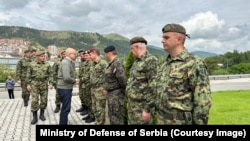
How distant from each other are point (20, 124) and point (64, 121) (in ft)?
5.73

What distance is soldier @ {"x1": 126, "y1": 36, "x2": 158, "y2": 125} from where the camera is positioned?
5.14 meters

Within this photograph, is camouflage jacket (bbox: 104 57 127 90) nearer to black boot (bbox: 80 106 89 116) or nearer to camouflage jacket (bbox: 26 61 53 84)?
camouflage jacket (bbox: 26 61 53 84)

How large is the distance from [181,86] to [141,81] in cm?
166

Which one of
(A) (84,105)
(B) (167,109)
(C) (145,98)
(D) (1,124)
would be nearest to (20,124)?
(D) (1,124)

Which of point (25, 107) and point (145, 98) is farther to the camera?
point (25, 107)

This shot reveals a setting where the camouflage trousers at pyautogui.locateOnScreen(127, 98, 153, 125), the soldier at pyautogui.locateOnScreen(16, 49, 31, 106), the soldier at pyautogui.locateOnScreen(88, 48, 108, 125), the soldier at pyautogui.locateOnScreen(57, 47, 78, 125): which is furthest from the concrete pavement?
the camouflage trousers at pyautogui.locateOnScreen(127, 98, 153, 125)

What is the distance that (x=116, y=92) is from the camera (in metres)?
6.26

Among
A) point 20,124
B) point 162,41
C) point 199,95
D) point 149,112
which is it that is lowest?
point 20,124

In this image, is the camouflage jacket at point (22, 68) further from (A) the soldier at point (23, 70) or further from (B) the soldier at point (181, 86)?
(B) the soldier at point (181, 86)

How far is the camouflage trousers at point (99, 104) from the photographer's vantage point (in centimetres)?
700

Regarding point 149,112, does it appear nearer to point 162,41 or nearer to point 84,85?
point 162,41

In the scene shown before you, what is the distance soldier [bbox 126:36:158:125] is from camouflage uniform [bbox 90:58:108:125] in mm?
1781

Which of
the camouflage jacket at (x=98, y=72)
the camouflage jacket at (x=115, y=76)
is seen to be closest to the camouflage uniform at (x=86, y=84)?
the camouflage jacket at (x=98, y=72)

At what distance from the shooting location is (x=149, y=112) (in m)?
4.78
